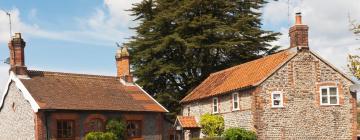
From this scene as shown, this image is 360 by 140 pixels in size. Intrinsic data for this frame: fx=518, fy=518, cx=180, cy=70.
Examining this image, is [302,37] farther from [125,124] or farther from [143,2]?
[143,2]

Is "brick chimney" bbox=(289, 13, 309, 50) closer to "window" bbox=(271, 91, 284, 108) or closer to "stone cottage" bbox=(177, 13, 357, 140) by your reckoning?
"stone cottage" bbox=(177, 13, 357, 140)

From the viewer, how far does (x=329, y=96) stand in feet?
123

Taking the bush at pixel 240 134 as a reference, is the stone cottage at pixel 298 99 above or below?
above

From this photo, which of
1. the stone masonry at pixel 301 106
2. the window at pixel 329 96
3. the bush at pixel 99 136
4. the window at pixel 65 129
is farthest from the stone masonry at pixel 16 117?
the window at pixel 329 96

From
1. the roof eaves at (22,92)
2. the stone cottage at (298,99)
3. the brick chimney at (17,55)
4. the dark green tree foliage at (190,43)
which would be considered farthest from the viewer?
the dark green tree foliage at (190,43)

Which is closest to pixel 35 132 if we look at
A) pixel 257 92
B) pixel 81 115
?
pixel 81 115

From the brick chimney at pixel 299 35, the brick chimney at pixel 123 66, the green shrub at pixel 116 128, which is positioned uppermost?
the brick chimney at pixel 299 35

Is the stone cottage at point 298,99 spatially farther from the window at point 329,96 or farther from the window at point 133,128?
the window at point 133,128

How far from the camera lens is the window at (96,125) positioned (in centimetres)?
3784

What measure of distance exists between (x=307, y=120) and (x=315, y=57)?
4.64 meters

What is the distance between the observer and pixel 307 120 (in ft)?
121

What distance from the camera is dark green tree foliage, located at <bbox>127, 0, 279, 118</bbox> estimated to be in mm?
52844

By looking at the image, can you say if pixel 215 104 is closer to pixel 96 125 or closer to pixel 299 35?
pixel 299 35

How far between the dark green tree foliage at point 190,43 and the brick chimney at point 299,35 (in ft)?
46.9
